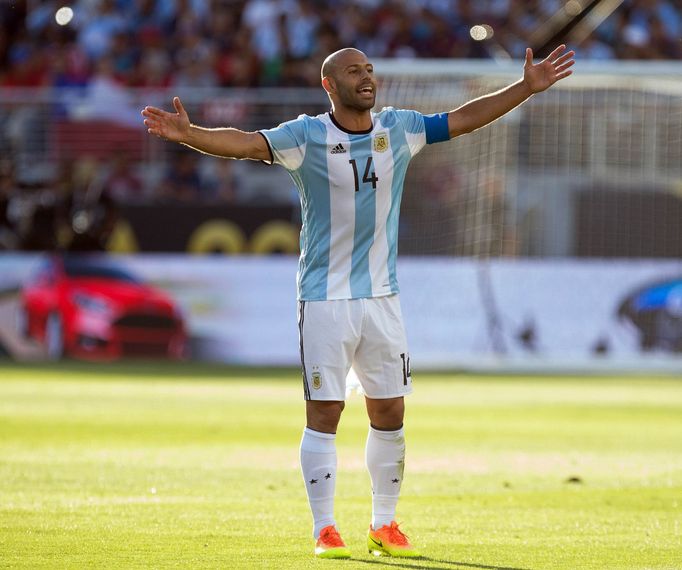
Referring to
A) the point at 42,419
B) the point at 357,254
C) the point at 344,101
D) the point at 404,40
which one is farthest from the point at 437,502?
the point at 404,40

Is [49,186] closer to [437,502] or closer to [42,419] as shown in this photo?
[42,419]

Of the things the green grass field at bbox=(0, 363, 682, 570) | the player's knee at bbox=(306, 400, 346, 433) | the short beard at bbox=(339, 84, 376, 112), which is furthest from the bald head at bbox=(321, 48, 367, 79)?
the green grass field at bbox=(0, 363, 682, 570)

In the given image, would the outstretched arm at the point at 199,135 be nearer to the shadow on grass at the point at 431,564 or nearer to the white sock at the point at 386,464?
the white sock at the point at 386,464

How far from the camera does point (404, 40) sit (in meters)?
Result: 25.2

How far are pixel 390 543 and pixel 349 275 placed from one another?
1276 mm

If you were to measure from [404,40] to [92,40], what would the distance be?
5563 mm

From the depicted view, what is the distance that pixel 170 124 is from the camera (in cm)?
646

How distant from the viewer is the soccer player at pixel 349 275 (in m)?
6.70

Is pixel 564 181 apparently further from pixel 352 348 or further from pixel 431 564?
pixel 431 564

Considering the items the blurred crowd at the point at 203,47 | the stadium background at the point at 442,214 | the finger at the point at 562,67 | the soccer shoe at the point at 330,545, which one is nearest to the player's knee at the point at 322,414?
the soccer shoe at the point at 330,545

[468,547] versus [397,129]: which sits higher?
[397,129]

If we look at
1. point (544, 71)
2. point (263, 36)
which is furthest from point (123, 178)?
point (544, 71)

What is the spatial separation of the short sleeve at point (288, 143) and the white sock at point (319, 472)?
1.28 m

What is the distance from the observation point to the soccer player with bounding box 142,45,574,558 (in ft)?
22.0
